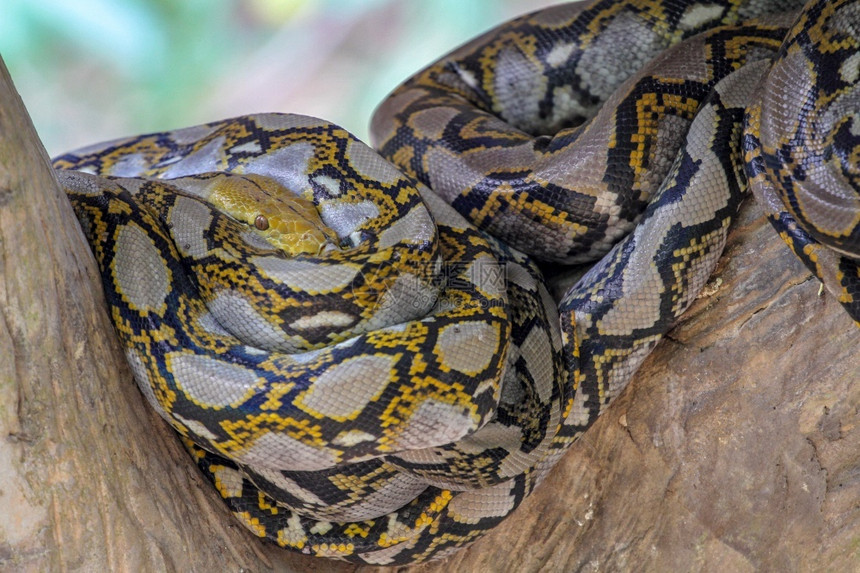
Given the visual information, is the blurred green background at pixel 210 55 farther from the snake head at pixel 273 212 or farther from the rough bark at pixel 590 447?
the rough bark at pixel 590 447

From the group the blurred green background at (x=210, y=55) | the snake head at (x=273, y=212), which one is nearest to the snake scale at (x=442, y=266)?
the snake head at (x=273, y=212)

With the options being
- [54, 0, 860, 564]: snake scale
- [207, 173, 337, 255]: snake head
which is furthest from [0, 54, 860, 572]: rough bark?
[207, 173, 337, 255]: snake head

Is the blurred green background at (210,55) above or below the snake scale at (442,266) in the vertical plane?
above

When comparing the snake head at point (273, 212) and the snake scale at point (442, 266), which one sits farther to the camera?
the snake head at point (273, 212)

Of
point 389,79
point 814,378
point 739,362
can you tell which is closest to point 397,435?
point 739,362

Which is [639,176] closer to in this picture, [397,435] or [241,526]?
[397,435]

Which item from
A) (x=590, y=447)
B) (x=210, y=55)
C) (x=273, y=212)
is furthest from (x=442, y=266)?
(x=210, y=55)
